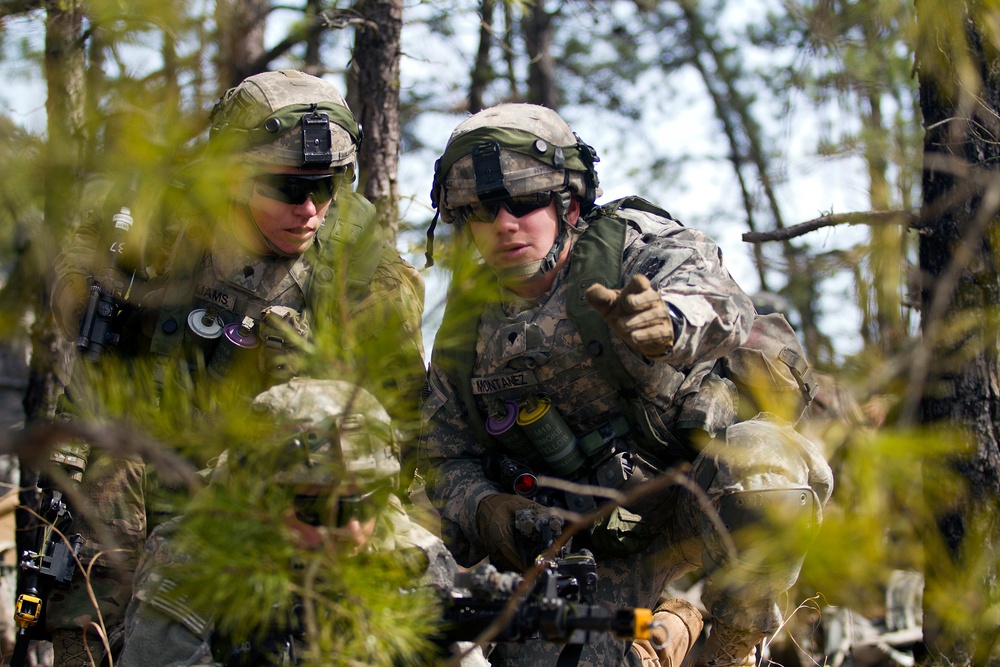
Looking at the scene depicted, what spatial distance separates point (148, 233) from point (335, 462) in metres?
2.12

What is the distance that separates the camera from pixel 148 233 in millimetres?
4266

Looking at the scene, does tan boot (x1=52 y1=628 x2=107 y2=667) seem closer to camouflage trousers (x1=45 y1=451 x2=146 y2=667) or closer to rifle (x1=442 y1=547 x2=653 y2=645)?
camouflage trousers (x1=45 y1=451 x2=146 y2=667)

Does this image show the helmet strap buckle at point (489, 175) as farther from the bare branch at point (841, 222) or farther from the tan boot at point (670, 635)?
the tan boot at point (670, 635)

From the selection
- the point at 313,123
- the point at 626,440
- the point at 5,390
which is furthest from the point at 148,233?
the point at 5,390

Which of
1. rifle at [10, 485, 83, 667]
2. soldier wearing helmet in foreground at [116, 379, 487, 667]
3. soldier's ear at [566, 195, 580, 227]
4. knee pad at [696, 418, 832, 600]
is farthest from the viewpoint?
soldier's ear at [566, 195, 580, 227]

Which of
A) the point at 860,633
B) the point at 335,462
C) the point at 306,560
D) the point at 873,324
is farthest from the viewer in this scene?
the point at 860,633

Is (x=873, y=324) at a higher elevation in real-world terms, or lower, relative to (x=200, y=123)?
lower

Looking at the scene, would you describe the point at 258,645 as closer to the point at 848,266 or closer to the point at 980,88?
the point at 848,266

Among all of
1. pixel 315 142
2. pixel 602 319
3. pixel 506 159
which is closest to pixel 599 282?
pixel 602 319

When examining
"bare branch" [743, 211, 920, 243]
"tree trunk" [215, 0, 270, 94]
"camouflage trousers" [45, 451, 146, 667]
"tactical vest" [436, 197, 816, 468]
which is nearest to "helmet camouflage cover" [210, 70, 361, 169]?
"tree trunk" [215, 0, 270, 94]

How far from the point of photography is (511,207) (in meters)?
4.02

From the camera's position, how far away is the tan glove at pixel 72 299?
4.37 m

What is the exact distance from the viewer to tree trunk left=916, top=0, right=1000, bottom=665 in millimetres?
4223

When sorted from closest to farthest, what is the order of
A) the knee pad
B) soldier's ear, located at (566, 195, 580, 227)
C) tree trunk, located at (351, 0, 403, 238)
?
the knee pad
soldier's ear, located at (566, 195, 580, 227)
tree trunk, located at (351, 0, 403, 238)
